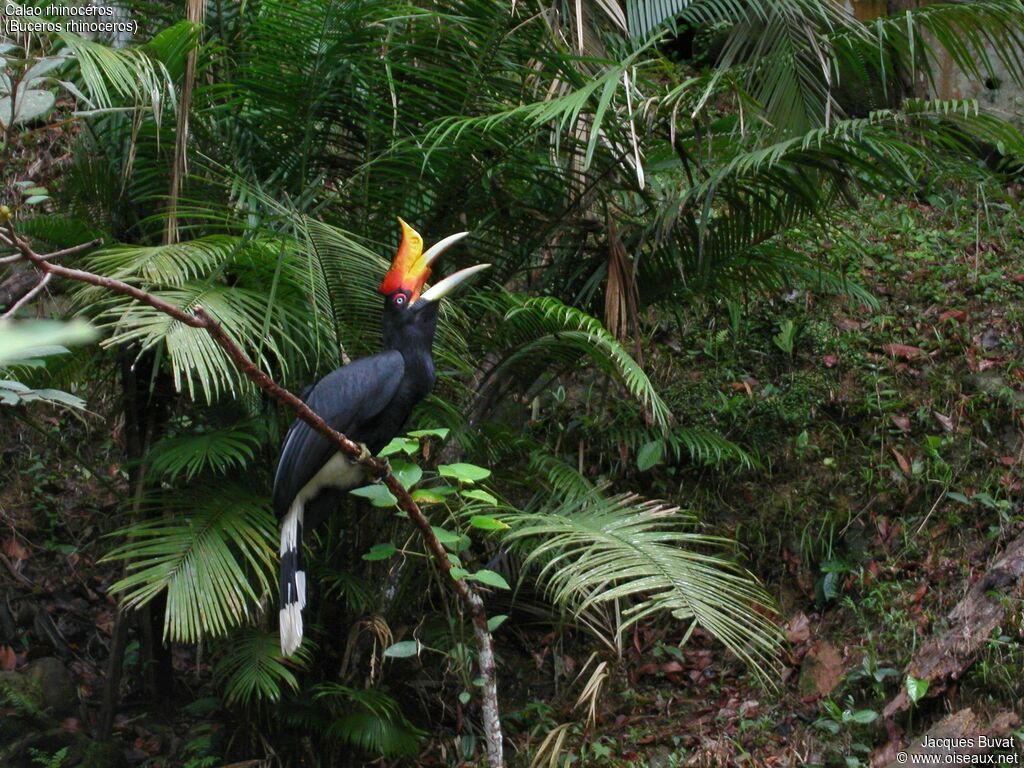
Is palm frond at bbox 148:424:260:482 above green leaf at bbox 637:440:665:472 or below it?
above

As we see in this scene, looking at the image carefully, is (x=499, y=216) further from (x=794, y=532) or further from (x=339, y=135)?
(x=794, y=532)

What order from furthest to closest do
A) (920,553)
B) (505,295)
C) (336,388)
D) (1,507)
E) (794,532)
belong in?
1. (1,507)
2. (794,532)
3. (920,553)
4. (505,295)
5. (336,388)

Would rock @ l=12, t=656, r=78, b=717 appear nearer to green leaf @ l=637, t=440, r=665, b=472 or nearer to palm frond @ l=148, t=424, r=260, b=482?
palm frond @ l=148, t=424, r=260, b=482

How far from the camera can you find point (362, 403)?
3.48m

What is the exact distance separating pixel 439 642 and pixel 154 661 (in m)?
1.32

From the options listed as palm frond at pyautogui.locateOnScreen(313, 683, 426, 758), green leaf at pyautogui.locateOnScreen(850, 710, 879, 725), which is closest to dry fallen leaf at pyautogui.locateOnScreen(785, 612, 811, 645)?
green leaf at pyautogui.locateOnScreen(850, 710, 879, 725)

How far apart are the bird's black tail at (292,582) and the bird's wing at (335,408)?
0.08 metres

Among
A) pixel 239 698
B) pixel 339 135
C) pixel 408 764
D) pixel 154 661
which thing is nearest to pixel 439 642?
pixel 408 764

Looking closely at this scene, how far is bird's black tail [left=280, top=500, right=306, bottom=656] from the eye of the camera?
3408 mm

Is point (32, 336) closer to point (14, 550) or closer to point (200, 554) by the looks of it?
point (200, 554)

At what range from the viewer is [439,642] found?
4.38 m

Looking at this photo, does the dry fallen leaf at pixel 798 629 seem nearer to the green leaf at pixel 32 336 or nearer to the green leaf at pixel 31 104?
the green leaf at pixel 31 104

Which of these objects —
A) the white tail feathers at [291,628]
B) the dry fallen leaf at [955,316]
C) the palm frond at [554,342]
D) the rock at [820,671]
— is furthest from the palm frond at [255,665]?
the dry fallen leaf at [955,316]

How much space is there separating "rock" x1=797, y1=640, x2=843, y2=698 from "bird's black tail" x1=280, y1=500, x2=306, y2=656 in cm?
224
